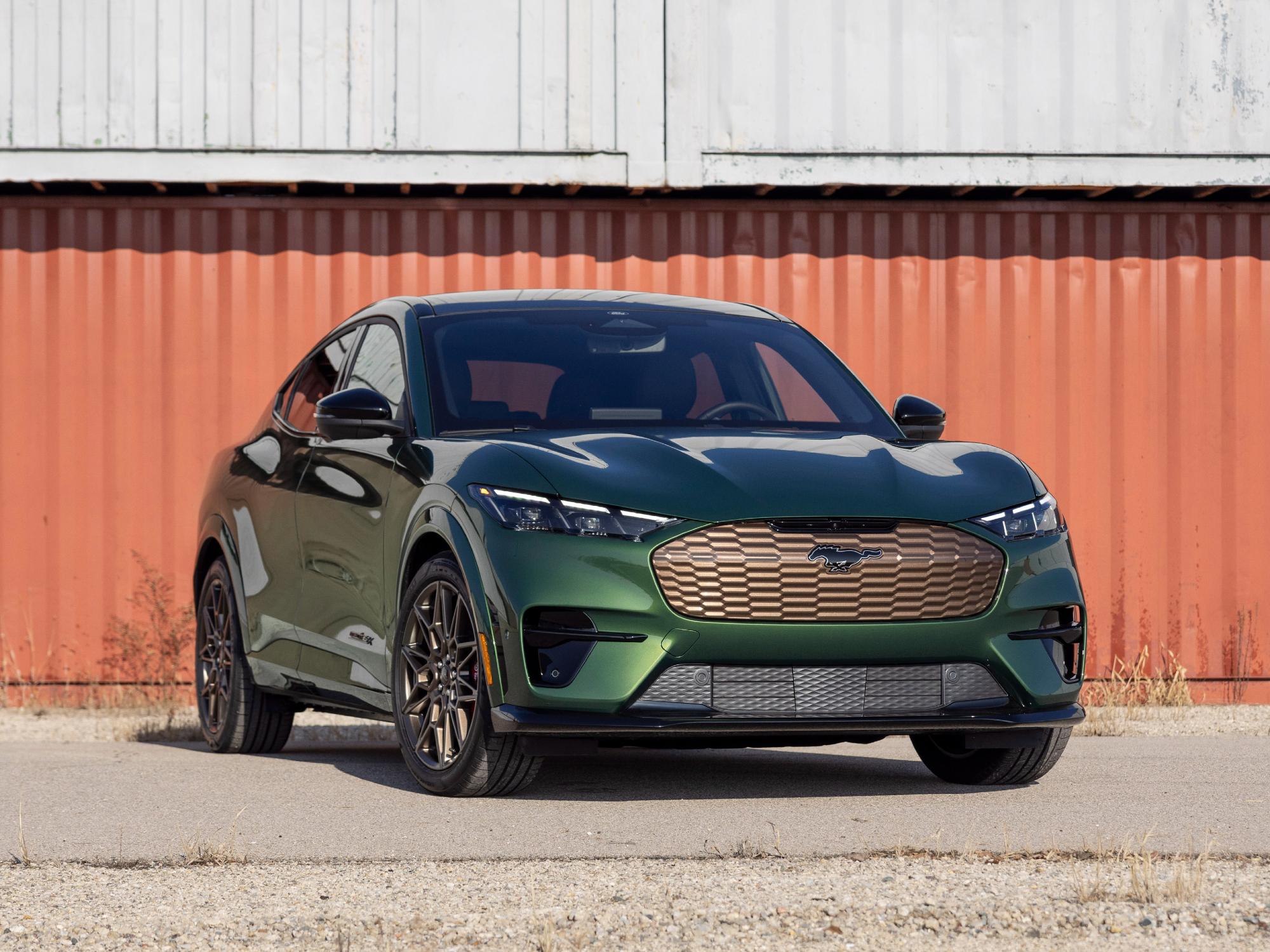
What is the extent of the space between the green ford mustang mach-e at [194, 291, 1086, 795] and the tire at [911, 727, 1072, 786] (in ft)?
0.04

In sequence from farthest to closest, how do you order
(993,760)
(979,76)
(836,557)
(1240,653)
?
1. (979,76)
2. (1240,653)
3. (993,760)
4. (836,557)

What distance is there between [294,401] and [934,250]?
545cm

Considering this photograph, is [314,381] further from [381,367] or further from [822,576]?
[822,576]

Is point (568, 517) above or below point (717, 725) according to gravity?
above

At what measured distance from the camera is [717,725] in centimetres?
499

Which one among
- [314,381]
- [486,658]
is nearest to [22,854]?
[486,658]

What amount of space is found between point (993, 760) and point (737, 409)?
1.59 metres

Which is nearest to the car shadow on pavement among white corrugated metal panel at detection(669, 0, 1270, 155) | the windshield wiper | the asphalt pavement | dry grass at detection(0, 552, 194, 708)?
the asphalt pavement

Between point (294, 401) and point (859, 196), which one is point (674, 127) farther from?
point (294, 401)

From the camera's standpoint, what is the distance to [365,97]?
10.9 metres

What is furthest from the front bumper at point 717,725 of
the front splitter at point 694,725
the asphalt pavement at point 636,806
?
the asphalt pavement at point 636,806

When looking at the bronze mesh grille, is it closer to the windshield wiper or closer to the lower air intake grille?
the lower air intake grille

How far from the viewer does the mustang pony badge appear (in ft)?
16.6

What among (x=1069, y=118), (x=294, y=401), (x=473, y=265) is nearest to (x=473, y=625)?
(x=294, y=401)
